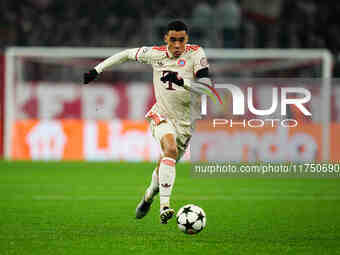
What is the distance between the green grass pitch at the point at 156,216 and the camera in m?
5.50

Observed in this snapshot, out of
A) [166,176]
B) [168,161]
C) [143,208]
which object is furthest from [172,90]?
[143,208]

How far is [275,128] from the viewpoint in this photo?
1473 centimetres

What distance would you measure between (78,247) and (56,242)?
0.31 m

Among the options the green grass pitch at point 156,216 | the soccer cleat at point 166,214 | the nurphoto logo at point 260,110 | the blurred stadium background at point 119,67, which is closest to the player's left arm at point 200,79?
the soccer cleat at point 166,214

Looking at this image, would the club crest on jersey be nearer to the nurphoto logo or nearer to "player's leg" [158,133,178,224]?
"player's leg" [158,133,178,224]

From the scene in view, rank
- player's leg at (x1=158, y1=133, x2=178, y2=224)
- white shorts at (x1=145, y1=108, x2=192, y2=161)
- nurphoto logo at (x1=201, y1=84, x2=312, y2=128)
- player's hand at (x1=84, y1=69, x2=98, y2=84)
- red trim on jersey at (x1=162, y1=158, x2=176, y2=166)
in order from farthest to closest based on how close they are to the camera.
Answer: nurphoto logo at (x1=201, y1=84, x2=312, y2=128)
player's hand at (x1=84, y1=69, x2=98, y2=84)
white shorts at (x1=145, y1=108, x2=192, y2=161)
red trim on jersey at (x1=162, y1=158, x2=176, y2=166)
player's leg at (x1=158, y1=133, x2=178, y2=224)

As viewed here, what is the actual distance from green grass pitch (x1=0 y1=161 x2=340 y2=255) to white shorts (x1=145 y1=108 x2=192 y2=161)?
0.75 meters

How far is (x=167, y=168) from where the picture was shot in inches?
257

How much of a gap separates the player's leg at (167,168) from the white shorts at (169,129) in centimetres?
8

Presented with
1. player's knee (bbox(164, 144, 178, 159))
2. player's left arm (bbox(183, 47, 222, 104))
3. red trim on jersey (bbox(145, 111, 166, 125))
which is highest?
player's left arm (bbox(183, 47, 222, 104))

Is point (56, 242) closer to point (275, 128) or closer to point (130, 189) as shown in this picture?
point (130, 189)

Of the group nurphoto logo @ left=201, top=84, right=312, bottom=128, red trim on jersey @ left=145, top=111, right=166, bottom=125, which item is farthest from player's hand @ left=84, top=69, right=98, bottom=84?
nurphoto logo @ left=201, top=84, right=312, bottom=128

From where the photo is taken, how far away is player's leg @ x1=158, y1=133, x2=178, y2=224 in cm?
638

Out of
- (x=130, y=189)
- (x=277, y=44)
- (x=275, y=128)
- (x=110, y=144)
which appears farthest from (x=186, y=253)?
(x=277, y=44)
